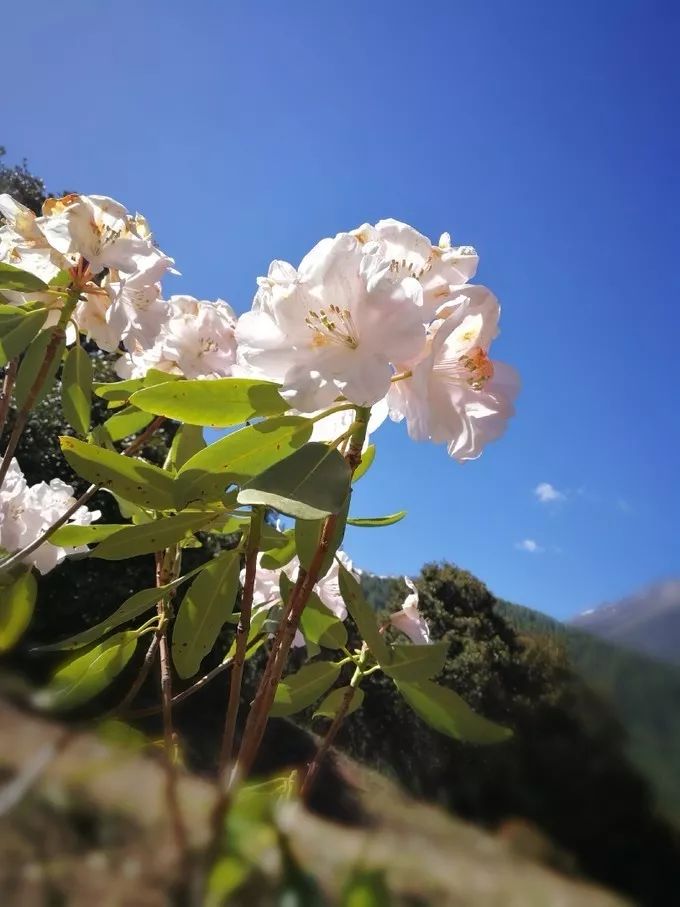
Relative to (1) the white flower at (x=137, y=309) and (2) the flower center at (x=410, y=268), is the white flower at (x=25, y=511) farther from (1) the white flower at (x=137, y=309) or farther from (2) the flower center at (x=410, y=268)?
(2) the flower center at (x=410, y=268)

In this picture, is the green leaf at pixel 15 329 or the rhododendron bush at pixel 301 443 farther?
the green leaf at pixel 15 329

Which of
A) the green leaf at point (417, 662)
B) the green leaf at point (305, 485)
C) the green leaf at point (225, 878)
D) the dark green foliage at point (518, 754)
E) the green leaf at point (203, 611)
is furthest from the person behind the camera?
the dark green foliage at point (518, 754)

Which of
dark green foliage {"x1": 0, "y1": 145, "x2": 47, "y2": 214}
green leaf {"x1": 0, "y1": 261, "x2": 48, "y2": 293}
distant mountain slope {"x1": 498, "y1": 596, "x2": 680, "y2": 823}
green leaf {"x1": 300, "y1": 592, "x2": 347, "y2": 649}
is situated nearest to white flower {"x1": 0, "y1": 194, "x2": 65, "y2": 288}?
green leaf {"x1": 0, "y1": 261, "x2": 48, "y2": 293}

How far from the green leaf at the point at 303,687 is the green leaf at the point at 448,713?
0.22 m

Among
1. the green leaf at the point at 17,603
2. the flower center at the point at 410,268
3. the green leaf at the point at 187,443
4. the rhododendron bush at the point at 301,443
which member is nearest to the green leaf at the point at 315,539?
the rhododendron bush at the point at 301,443

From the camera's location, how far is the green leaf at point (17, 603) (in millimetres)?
923

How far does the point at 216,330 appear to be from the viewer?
1080mm

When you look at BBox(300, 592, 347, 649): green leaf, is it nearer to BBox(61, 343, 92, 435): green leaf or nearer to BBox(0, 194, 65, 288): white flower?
BBox(61, 343, 92, 435): green leaf

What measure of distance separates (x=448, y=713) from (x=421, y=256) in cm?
43

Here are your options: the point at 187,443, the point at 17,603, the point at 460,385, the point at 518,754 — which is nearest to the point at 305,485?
the point at 460,385

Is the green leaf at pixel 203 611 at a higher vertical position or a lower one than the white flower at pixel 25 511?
lower

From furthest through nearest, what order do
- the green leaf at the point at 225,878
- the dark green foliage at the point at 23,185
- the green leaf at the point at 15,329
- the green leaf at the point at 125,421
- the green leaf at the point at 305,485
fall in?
→ 1. the dark green foliage at the point at 23,185
2. the green leaf at the point at 125,421
3. the green leaf at the point at 15,329
4. the green leaf at the point at 305,485
5. the green leaf at the point at 225,878

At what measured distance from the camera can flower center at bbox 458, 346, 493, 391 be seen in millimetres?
669

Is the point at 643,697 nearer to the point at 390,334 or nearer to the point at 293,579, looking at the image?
the point at 293,579
